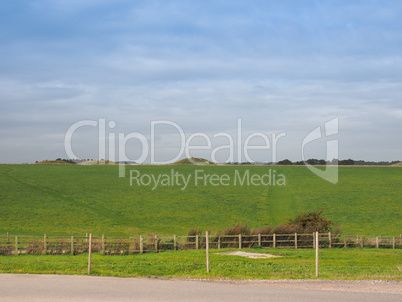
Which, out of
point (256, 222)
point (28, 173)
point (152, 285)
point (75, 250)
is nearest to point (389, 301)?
point (152, 285)

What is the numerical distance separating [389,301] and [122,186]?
62011 millimetres

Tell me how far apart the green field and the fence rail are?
38.2 ft

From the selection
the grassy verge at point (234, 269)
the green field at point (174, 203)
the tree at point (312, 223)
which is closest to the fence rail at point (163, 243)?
the tree at point (312, 223)

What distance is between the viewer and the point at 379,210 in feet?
193

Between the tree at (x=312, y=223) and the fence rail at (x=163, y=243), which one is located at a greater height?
the tree at (x=312, y=223)

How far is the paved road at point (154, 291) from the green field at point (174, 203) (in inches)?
1179

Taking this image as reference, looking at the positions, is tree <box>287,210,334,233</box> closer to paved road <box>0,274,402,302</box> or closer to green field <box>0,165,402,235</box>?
green field <box>0,165,402,235</box>

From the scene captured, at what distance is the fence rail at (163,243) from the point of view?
3038 cm

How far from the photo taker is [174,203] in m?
62.7

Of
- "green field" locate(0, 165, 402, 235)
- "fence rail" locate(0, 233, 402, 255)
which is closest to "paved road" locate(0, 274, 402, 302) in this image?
"fence rail" locate(0, 233, 402, 255)

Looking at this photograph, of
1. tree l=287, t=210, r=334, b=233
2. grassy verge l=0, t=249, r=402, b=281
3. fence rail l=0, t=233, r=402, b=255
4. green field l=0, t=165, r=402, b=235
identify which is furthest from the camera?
green field l=0, t=165, r=402, b=235

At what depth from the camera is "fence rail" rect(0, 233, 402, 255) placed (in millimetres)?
30375

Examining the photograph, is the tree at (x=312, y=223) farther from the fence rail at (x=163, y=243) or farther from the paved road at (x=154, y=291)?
the paved road at (x=154, y=291)

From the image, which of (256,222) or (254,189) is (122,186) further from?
(256,222)
